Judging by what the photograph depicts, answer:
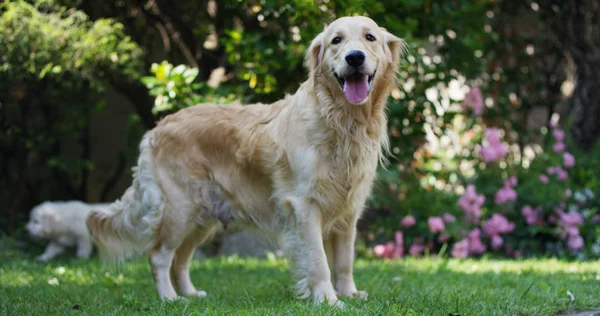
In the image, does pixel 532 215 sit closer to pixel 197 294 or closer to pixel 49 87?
pixel 197 294

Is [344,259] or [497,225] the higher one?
[344,259]

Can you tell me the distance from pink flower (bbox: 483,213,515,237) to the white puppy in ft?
11.5

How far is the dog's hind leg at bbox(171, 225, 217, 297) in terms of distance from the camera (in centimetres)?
449

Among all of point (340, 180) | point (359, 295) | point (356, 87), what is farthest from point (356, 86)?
point (359, 295)

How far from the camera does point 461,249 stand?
21.1 feet

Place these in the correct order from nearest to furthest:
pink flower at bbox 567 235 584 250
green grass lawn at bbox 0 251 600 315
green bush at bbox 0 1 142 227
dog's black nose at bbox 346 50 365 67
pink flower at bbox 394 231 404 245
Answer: green grass lawn at bbox 0 251 600 315 < dog's black nose at bbox 346 50 365 67 < green bush at bbox 0 1 142 227 < pink flower at bbox 567 235 584 250 < pink flower at bbox 394 231 404 245

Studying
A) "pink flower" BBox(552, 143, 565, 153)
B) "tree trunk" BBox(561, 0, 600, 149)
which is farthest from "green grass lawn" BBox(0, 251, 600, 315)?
"tree trunk" BBox(561, 0, 600, 149)

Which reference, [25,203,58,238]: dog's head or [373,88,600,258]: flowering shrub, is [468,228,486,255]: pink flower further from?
[25,203,58,238]: dog's head

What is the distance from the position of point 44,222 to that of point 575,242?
4.76 meters

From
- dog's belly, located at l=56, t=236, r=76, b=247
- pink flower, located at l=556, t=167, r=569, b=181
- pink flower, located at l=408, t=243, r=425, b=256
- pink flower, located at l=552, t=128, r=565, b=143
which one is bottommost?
dog's belly, located at l=56, t=236, r=76, b=247

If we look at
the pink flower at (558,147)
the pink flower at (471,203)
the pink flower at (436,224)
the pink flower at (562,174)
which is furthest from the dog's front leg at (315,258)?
the pink flower at (558,147)

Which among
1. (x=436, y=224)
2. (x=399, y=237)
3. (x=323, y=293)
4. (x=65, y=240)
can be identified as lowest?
(x=65, y=240)

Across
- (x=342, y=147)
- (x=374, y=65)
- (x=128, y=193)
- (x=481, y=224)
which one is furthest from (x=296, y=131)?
(x=481, y=224)

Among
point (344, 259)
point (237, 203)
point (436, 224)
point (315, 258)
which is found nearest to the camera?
point (315, 258)
